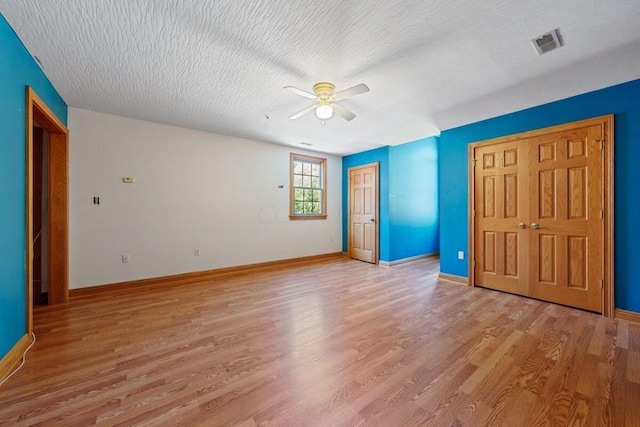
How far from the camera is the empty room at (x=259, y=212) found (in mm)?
1661

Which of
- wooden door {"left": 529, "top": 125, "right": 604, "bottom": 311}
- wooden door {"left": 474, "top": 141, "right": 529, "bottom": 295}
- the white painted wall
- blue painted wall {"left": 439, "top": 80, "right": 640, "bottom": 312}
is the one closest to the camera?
blue painted wall {"left": 439, "top": 80, "right": 640, "bottom": 312}

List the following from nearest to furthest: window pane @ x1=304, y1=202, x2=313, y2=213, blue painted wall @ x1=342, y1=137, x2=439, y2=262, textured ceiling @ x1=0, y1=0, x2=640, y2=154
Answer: textured ceiling @ x1=0, y1=0, x2=640, y2=154
blue painted wall @ x1=342, y1=137, x2=439, y2=262
window pane @ x1=304, y1=202, x2=313, y2=213

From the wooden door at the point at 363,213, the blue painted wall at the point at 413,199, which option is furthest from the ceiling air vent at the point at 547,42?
the wooden door at the point at 363,213

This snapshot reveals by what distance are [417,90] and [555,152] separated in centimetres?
185

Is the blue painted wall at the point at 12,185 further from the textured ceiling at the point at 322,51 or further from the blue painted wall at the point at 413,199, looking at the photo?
the blue painted wall at the point at 413,199

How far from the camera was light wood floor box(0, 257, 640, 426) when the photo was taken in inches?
57.0

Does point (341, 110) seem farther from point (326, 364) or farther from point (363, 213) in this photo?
point (363, 213)

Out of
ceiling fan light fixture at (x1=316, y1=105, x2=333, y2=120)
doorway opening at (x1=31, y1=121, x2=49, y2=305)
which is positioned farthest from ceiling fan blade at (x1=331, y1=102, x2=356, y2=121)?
doorway opening at (x1=31, y1=121, x2=49, y2=305)

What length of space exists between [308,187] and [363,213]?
1395 mm

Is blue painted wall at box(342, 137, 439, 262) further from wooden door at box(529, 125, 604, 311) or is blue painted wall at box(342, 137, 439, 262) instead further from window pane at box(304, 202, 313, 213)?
wooden door at box(529, 125, 604, 311)

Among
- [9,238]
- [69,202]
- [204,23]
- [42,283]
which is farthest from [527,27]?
[42,283]

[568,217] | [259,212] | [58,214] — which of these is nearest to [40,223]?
[58,214]

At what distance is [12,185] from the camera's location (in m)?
1.96

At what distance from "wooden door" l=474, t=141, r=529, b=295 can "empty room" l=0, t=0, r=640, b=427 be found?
0.03m
